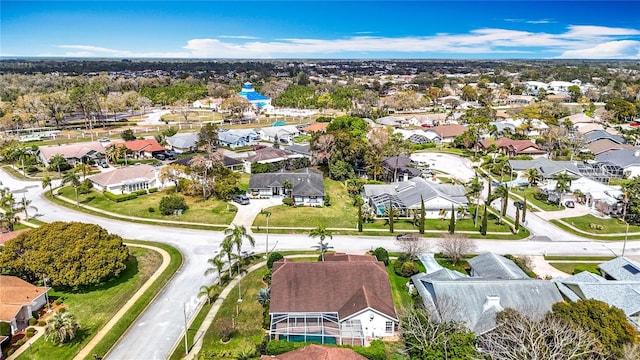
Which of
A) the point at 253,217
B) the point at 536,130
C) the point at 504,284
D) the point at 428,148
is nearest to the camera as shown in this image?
the point at 504,284

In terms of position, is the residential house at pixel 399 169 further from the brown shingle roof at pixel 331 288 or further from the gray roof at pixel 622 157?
the brown shingle roof at pixel 331 288

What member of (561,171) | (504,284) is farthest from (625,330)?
(561,171)

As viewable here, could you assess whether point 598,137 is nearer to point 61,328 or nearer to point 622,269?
point 622,269

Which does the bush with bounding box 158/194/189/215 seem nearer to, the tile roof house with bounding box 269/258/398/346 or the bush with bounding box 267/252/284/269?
the bush with bounding box 267/252/284/269

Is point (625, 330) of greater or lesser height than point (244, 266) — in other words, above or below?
above

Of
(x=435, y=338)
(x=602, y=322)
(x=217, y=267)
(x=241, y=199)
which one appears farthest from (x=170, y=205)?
(x=602, y=322)

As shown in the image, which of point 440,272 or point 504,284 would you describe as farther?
point 440,272

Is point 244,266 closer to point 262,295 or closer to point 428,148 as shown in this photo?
point 262,295
